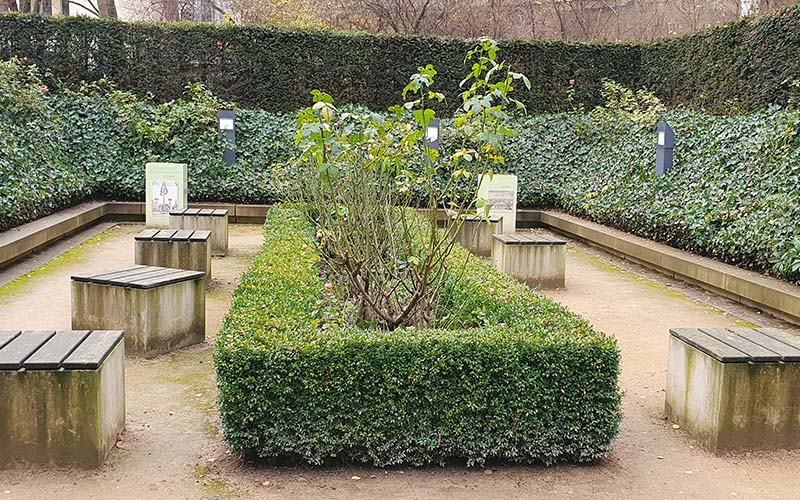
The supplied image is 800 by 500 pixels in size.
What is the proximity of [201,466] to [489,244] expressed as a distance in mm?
7275

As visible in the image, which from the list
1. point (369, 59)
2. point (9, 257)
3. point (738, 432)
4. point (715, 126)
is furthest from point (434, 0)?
point (738, 432)

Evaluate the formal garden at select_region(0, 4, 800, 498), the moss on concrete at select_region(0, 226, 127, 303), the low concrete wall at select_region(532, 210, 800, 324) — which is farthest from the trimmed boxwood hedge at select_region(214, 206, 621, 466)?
the moss on concrete at select_region(0, 226, 127, 303)

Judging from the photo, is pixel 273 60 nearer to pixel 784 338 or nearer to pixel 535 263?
pixel 535 263

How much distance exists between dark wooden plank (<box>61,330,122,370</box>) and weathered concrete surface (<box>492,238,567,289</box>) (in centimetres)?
496

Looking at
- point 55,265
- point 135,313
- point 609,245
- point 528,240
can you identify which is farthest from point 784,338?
point 55,265

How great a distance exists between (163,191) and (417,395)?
937 centimetres

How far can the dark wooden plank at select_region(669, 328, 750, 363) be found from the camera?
3.62m

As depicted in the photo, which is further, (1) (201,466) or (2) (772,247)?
(2) (772,247)

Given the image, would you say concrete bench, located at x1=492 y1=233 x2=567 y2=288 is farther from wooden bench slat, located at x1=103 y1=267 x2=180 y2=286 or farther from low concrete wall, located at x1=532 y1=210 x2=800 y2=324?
wooden bench slat, located at x1=103 y1=267 x2=180 y2=286

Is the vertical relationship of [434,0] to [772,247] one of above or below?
above

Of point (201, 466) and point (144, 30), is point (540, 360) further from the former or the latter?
point (144, 30)

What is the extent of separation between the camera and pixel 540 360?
3.48 metres

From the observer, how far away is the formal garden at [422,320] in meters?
3.36

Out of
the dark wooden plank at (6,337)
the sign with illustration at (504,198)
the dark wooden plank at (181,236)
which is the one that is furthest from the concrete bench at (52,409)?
the sign with illustration at (504,198)
